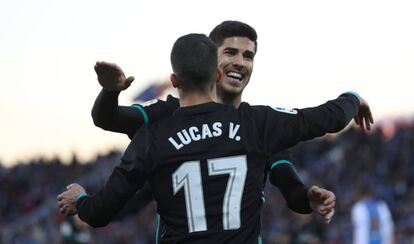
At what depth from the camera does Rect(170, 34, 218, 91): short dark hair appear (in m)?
4.89

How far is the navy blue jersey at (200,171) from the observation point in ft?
15.9

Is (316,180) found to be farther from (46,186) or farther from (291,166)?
(291,166)

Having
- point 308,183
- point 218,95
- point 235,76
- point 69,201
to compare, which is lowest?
point 308,183

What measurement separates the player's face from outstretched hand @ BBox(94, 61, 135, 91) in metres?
1.06

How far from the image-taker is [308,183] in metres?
23.3

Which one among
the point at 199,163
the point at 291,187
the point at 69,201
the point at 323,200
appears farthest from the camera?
the point at 291,187

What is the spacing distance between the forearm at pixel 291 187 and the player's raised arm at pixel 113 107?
974mm

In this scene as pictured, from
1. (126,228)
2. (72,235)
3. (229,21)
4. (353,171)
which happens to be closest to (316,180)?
(353,171)

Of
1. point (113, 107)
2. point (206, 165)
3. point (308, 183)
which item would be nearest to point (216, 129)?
point (206, 165)

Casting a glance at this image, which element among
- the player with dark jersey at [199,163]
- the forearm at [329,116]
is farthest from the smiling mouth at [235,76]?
the player with dark jersey at [199,163]

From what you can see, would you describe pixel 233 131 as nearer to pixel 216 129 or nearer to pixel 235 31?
pixel 216 129

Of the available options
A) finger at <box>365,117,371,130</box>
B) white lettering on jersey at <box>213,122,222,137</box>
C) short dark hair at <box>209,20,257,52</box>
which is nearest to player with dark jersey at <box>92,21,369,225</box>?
short dark hair at <box>209,20,257,52</box>

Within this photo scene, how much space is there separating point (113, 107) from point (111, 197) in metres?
0.56

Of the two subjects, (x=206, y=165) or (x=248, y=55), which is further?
(x=248, y=55)
